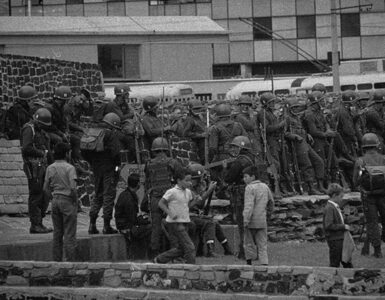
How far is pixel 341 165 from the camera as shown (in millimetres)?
25797

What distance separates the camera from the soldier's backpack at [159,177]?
19500 millimetres

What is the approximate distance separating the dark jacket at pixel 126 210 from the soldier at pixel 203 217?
1.07 m

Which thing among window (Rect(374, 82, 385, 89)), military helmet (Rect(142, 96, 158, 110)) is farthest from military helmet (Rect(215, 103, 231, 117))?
window (Rect(374, 82, 385, 89))

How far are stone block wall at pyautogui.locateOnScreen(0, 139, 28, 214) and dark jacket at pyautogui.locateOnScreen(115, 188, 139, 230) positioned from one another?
3.73 metres

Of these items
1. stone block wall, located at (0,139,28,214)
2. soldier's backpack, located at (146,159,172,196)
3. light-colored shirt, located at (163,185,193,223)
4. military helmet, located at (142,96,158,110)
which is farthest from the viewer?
stone block wall, located at (0,139,28,214)

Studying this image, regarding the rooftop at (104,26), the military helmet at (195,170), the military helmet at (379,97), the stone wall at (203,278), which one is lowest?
the stone wall at (203,278)

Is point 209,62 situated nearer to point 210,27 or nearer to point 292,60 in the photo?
point 210,27

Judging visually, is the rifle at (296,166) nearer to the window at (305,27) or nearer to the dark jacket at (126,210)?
the dark jacket at (126,210)

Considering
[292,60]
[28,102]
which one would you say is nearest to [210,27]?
[292,60]

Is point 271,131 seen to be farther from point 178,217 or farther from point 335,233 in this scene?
point 335,233

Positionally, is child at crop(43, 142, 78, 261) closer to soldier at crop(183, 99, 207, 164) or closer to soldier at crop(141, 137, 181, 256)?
soldier at crop(141, 137, 181, 256)

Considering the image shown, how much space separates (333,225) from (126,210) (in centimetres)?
354

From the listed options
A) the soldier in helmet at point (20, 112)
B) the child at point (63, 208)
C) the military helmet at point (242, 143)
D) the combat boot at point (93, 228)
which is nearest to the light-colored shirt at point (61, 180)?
the child at point (63, 208)

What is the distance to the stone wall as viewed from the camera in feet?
49.4
